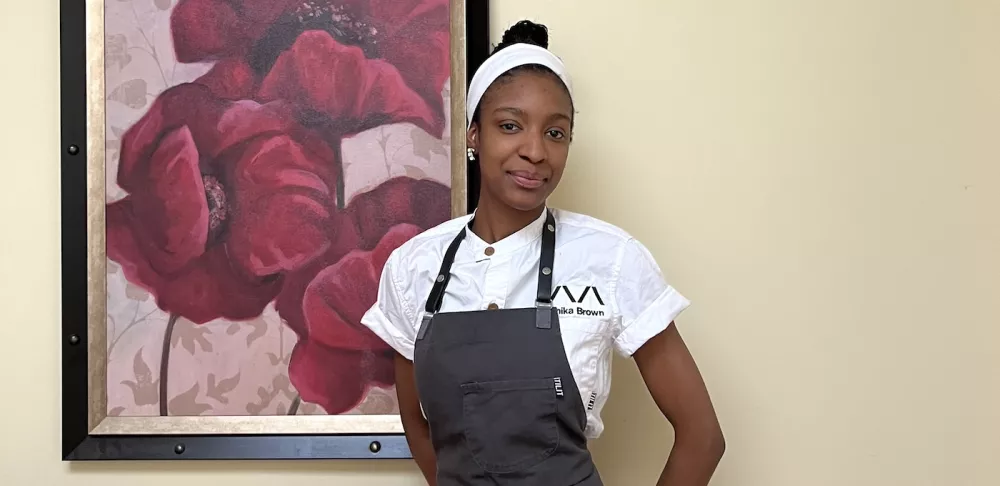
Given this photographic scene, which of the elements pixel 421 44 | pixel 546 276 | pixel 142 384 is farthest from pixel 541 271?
pixel 142 384

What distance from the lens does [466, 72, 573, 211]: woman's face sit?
1.04m

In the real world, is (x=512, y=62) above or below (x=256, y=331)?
above

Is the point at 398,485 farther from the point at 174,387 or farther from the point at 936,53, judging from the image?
the point at 936,53

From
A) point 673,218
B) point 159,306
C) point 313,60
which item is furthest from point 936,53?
point 159,306

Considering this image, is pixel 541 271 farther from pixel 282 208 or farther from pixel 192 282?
pixel 192 282

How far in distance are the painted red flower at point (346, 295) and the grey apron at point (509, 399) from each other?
0.35 m

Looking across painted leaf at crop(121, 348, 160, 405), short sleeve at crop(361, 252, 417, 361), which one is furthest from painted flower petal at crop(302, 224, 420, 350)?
painted leaf at crop(121, 348, 160, 405)

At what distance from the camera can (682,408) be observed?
41.3 inches

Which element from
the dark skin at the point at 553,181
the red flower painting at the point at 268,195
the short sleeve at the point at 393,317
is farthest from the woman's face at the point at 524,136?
the red flower painting at the point at 268,195

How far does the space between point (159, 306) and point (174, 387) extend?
5.6 inches

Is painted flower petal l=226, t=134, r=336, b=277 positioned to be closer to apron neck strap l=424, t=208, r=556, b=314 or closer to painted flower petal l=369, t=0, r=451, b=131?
painted flower petal l=369, t=0, r=451, b=131

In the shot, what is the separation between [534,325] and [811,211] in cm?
62

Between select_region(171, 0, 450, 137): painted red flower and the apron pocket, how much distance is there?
0.54 metres

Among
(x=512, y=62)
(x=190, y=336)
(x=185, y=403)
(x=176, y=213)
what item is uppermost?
(x=512, y=62)
